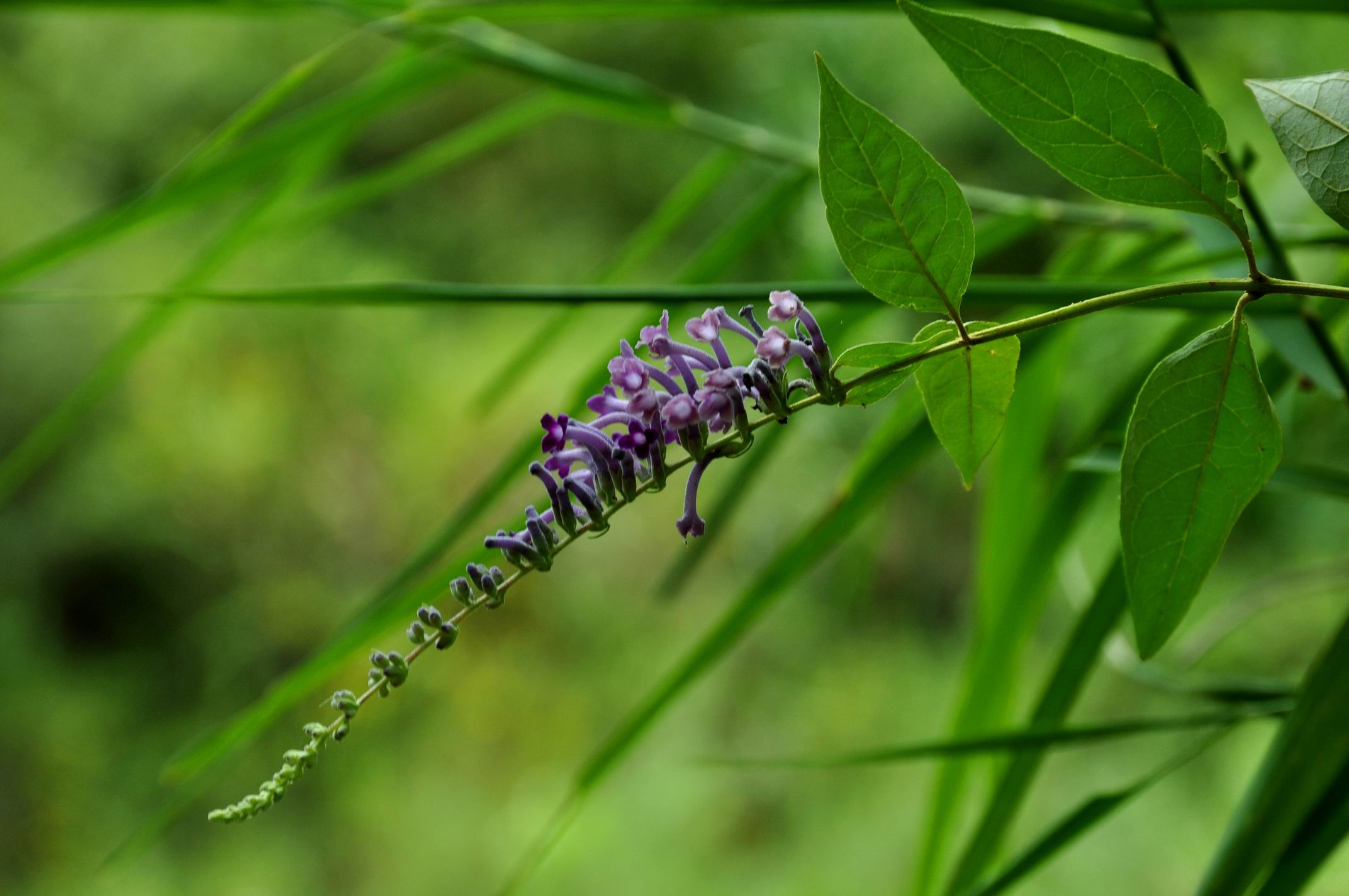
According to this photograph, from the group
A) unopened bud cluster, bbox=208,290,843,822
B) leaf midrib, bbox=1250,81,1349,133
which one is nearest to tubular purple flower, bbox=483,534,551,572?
unopened bud cluster, bbox=208,290,843,822

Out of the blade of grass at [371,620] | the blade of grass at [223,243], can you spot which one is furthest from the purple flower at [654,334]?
the blade of grass at [223,243]

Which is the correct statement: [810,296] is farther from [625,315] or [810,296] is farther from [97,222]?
[625,315]

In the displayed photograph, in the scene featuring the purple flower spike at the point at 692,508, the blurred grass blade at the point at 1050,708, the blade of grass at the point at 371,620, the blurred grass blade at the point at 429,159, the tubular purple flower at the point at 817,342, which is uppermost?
the blurred grass blade at the point at 429,159

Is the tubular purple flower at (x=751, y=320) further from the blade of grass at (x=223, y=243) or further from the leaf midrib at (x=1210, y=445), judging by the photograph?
the blade of grass at (x=223, y=243)

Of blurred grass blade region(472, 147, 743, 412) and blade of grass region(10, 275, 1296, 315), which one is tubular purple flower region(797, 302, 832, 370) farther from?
blurred grass blade region(472, 147, 743, 412)

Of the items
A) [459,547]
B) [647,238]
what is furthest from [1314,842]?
[459,547]

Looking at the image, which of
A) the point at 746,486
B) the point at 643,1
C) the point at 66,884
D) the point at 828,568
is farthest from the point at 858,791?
the point at 643,1

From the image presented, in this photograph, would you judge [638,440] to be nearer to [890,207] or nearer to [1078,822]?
[890,207]
